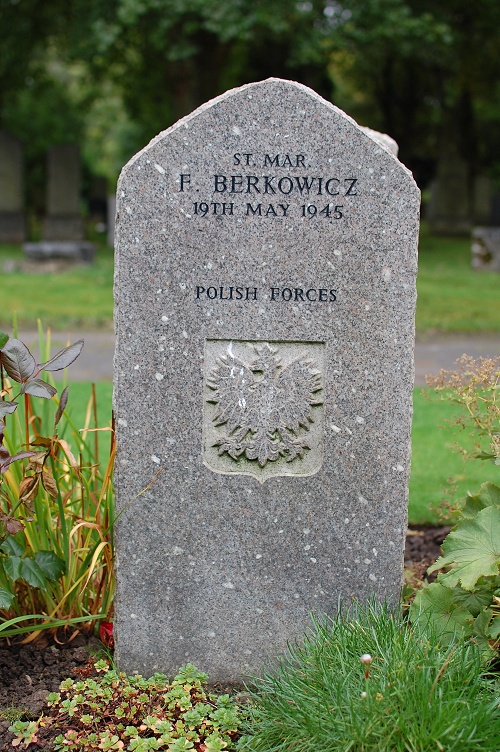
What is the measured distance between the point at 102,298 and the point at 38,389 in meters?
8.68

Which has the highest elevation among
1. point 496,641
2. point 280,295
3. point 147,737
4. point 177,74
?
point 177,74

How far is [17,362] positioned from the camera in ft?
9.41

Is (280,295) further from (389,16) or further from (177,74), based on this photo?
(177,74)

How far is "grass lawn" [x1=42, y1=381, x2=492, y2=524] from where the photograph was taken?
480 cm

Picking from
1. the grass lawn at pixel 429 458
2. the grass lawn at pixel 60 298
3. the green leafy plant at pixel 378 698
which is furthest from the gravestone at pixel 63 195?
the green leafy plant at pixel 378 698

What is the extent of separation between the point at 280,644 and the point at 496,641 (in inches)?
30.1

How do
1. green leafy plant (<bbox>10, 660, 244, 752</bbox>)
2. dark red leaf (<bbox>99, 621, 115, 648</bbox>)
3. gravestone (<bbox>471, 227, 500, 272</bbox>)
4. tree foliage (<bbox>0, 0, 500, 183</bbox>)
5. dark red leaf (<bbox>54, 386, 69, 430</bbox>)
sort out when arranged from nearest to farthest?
green leafy plant (<bbox>10, 660, 244, 752</bbox>) → dark red leaf (<bbox>54, 386, 69, 430</bbox>) → dark red leaf (<bbox>99, 621, 115, 648</bbox>) → tree foliage (<bbox>0, 0, 500, 183</bbox>) → gravestone (<bbox>471, 227, 500, 272</bbox>)

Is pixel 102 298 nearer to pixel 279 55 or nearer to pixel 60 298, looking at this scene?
pixel 60 298

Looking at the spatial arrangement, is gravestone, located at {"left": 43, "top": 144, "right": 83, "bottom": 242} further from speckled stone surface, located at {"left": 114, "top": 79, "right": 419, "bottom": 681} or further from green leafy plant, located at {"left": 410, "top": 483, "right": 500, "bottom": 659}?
green leafy plant, located at {"left": 410, "top": 483, "right": 500, "bottom": 659}

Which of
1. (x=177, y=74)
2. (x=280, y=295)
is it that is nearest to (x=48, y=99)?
(x=177, y=74)

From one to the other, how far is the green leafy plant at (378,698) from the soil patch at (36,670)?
0.72 meters

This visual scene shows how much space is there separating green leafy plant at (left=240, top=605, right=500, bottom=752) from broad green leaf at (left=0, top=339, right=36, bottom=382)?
1302 millimetres

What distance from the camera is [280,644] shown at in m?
3.07

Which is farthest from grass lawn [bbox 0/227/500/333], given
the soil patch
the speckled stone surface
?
the speckled stone surface
